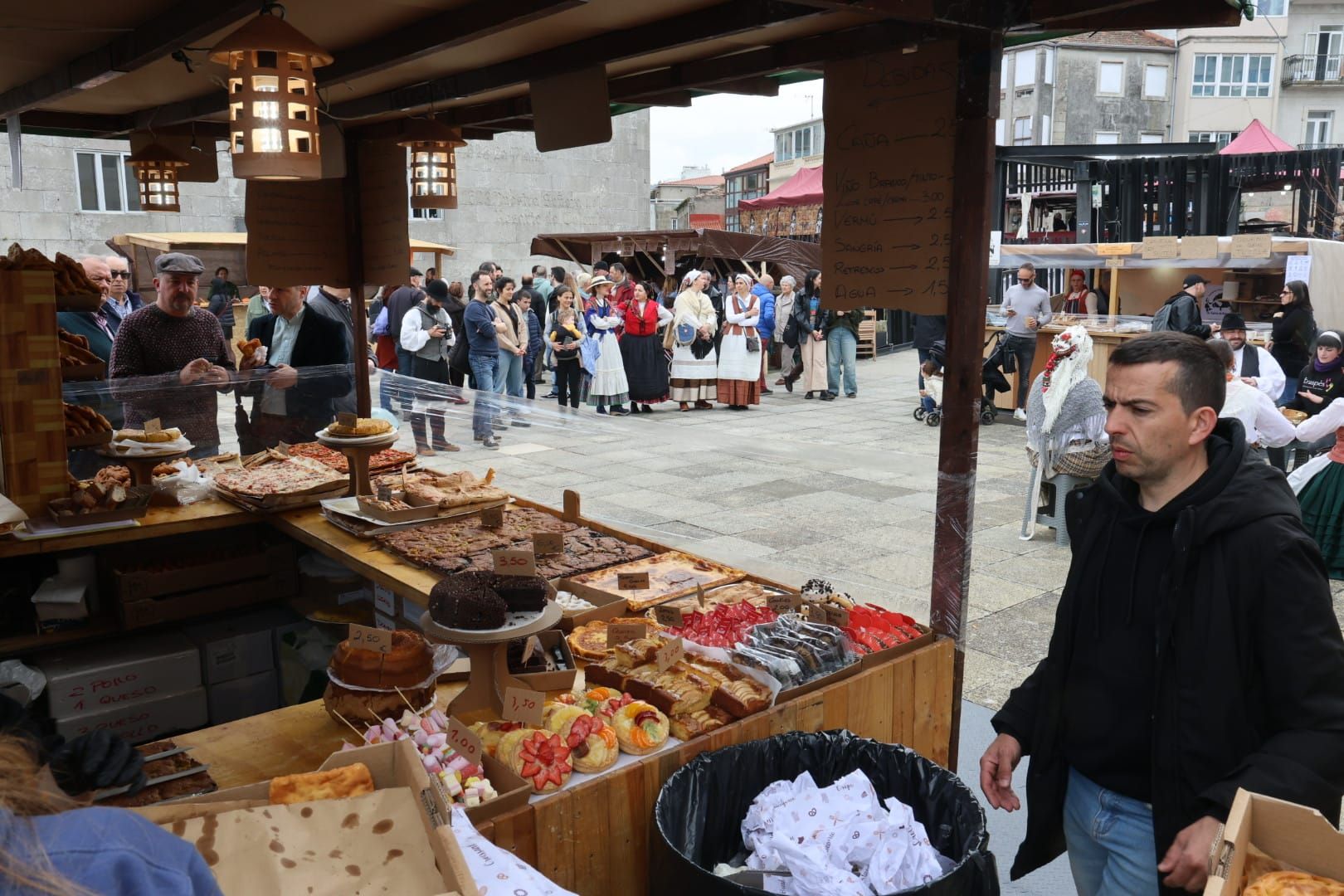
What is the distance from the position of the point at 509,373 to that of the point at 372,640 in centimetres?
1002

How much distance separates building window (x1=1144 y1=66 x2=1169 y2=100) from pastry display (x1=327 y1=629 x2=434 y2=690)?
48713 millimetres

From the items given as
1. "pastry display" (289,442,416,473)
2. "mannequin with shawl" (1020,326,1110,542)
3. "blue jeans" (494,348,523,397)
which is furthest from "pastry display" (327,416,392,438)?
"blue jeans" (494,348,523,397)

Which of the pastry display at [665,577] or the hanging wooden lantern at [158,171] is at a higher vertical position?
the hanging wooden lantern at [158,171]

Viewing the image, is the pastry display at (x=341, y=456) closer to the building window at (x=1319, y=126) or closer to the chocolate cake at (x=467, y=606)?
the chocolate cake at (x=467, y=606)

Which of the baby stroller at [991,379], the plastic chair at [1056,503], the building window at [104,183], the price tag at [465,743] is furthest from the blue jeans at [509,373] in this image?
the building window at [104,183]

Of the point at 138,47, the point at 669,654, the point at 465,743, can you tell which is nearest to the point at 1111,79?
the point at 138,47

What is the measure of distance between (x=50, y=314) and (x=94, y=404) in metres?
0.96

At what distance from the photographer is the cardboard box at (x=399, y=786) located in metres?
1.66

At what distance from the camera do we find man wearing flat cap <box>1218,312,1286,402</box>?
876 cm

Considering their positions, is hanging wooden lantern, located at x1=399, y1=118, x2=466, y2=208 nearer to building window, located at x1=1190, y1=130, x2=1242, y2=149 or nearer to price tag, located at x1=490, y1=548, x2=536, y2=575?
price tag, located at x1=490, y1=548, x2=536, y2=575

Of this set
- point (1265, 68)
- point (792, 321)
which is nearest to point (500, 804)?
point (792, 321)

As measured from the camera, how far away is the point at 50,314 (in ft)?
14.0

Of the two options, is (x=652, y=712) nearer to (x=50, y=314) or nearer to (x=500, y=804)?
(x=500, y=804)

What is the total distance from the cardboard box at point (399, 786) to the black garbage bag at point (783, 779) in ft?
2.42
